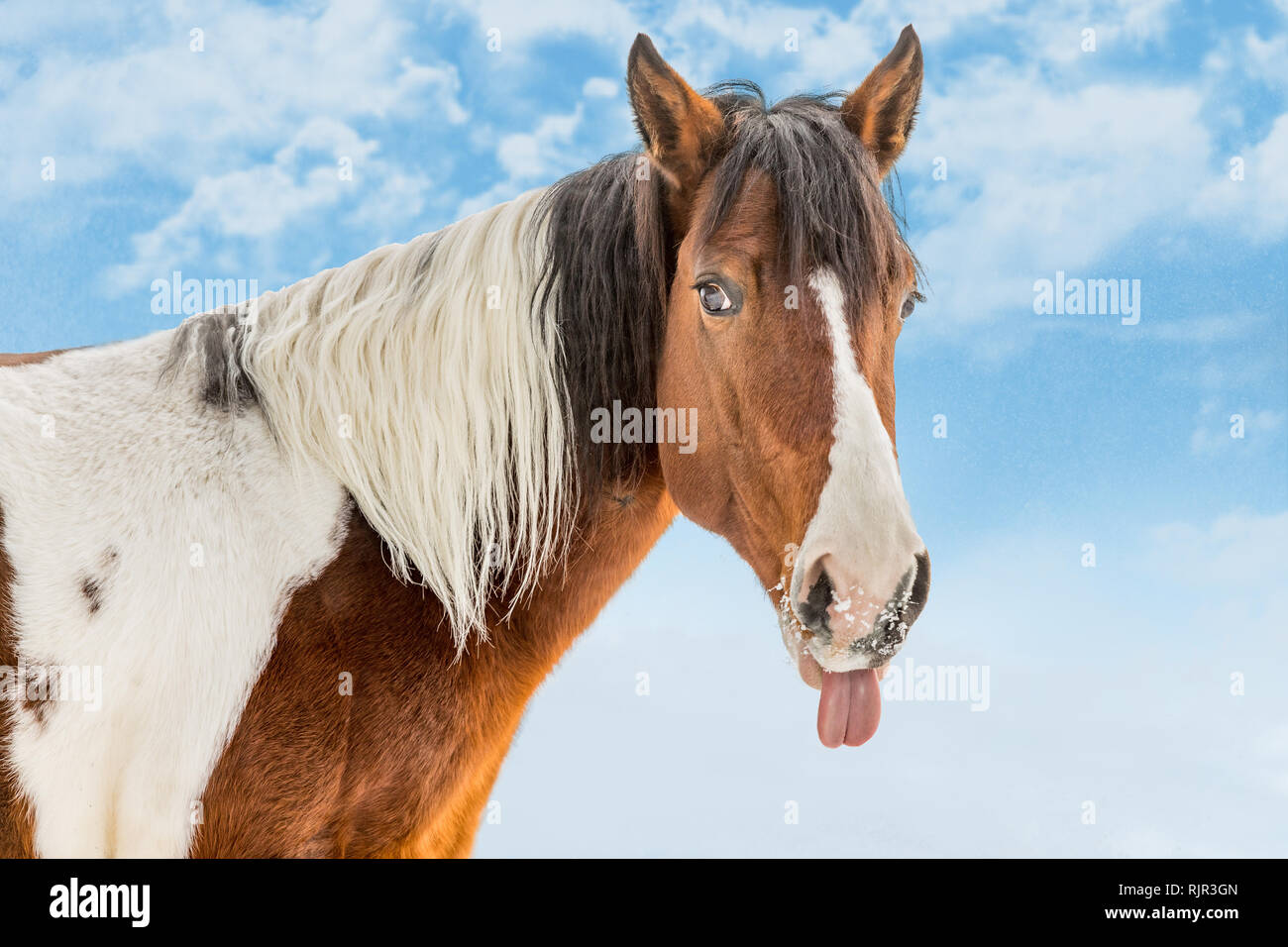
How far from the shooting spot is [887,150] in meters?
3.50

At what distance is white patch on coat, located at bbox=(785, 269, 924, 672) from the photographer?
246 cm

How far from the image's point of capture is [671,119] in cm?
313

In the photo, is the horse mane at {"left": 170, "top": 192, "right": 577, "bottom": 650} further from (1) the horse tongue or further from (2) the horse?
(1) the horse tongue

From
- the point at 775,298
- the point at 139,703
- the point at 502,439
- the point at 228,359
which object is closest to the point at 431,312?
the point at 502,439

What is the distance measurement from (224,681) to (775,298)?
2.08 m

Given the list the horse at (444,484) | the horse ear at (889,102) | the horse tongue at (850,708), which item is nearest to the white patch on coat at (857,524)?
the horse at (444,484)

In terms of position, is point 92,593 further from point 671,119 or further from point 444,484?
point 671,119

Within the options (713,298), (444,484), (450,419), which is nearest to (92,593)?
(444,484)

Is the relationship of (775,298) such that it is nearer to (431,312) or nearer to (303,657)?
(431,312)

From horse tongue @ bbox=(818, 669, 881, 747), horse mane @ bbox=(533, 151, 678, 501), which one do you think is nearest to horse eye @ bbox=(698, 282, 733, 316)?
horse mane @ bbox=(533, 151, 678, 501)

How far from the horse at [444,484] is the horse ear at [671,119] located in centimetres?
1

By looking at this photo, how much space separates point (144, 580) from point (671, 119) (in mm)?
2283
